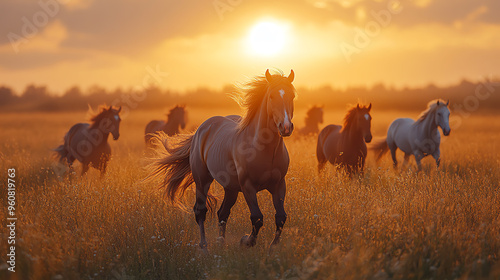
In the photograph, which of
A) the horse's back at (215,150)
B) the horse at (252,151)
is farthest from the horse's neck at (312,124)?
the horse at (252,151)

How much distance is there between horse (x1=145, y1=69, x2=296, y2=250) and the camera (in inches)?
175

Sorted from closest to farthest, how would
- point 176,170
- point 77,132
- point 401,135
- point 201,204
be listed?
point 201,204
point 176,170
point 77,132
point 401,135

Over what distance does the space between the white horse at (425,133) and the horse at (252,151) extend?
625 centimetres

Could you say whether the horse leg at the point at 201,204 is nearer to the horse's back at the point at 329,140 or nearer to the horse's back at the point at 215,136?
the horse's back at the point at 215,136

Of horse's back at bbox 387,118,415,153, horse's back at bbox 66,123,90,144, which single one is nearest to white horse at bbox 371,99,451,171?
horse's back at bbox 387,118,415,153

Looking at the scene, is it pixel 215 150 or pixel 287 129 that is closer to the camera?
pixel 287 129

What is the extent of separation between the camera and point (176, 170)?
21.4 ft

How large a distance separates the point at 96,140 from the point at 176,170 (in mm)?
3814

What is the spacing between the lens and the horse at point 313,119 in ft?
54.6

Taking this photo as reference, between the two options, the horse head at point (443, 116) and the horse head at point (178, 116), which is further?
the horse head at point (178, 116)

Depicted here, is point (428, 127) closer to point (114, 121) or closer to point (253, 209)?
point (253, 209)

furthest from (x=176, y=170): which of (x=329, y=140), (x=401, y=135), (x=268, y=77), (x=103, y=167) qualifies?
(x=401, y=135)

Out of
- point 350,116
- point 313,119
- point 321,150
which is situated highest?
point 313,119

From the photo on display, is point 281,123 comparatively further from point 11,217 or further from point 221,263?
point 11,217
